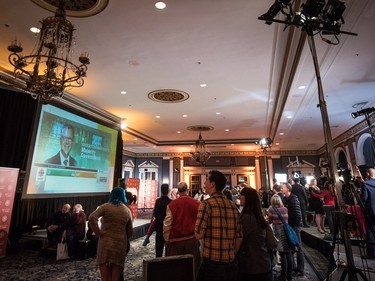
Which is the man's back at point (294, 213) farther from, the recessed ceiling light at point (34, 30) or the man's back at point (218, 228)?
the recessed ceiling light at point (34, 30)

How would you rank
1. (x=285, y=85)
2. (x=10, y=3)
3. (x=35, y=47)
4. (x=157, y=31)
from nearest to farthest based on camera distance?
(x=10, y=3), (x=157, y=31), (x=35, y=47), (x=285, y=85)

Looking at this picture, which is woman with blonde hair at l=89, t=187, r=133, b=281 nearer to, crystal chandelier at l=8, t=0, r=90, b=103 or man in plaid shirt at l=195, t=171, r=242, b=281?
man in plaid shirt at l=195, t=171, r=242, b=281

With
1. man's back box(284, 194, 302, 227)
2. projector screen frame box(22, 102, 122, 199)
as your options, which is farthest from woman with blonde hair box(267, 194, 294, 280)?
projector screen frame box(22, 102, 122, 199)

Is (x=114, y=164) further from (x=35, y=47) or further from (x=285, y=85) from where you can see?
(x=285, y=85)

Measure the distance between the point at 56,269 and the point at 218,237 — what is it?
3.88m

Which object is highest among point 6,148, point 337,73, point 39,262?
point 337,73

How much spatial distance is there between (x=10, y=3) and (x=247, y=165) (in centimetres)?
1415

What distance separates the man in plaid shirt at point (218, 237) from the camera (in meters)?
1.84

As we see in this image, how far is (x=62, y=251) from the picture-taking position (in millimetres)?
4770

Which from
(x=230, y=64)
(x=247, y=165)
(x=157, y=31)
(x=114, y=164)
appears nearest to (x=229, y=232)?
(x=157, y=31)

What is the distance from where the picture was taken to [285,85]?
5.57 metres

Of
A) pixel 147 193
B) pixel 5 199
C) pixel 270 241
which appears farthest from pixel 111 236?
pixel 147 193

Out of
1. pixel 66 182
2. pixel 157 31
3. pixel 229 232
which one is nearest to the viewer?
pixel 229 232

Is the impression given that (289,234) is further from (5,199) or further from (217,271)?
(5,199)
